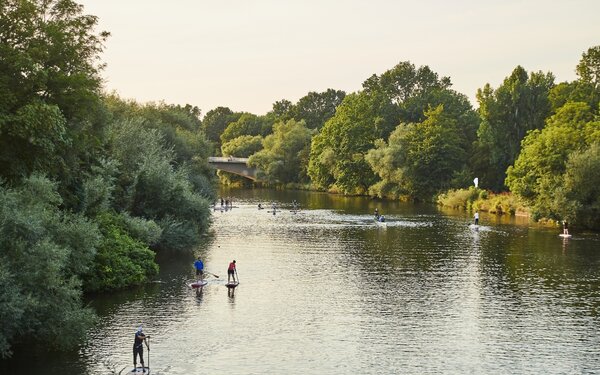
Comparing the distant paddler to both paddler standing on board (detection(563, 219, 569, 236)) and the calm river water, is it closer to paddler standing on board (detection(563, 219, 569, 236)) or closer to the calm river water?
the calm river water

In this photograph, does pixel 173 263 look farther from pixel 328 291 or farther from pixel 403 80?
pixel 403 80

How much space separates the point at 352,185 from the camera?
143750 mm

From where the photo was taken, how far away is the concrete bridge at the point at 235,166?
162500mm

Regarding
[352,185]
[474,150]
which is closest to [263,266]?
[474,150]

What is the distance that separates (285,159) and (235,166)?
12.2m

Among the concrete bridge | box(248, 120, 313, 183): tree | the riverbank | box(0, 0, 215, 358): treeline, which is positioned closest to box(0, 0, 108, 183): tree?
box(0, 0, 215, 358): treeline

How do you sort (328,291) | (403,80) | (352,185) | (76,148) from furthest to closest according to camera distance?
(403,80)
(352,185)
(328,291)
(76,148)

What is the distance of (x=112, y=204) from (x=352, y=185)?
303 feet

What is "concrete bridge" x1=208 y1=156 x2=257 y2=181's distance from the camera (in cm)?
16250

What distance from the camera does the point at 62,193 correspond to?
43.2 m

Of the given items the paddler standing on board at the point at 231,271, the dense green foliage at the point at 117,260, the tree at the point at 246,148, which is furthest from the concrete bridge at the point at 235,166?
the paddler standing on board at the point at 231,271

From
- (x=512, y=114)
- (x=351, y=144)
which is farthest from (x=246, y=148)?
(x=512, y=114)

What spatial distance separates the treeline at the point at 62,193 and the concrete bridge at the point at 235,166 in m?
102

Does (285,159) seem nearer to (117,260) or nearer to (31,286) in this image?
(117,260)
